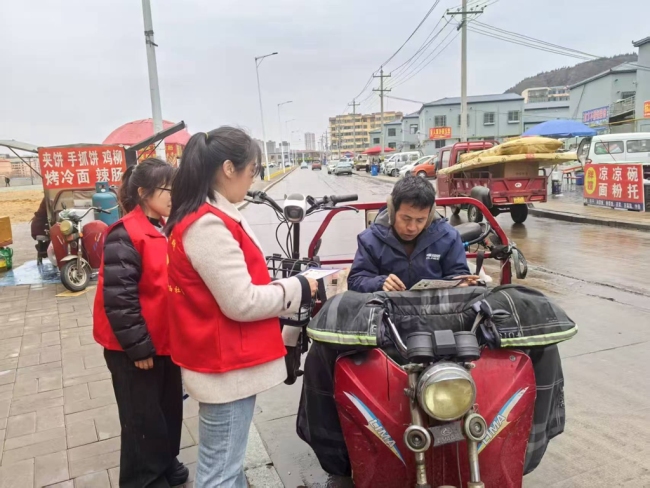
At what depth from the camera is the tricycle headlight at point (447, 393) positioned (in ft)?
5.20

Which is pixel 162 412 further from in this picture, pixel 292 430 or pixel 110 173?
pixel 110 173

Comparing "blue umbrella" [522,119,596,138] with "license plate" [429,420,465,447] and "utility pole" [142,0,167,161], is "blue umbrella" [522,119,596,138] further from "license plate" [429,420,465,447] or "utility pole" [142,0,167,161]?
"license plate" [429,420,465,447]

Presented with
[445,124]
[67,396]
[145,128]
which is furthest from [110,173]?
[445,124]

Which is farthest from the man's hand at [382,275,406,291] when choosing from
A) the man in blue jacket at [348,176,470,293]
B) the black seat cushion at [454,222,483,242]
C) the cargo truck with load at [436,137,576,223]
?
the cargo truck with load at [436,137,576,223]

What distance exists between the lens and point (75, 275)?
700cm

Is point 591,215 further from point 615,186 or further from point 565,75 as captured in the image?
point 565,75

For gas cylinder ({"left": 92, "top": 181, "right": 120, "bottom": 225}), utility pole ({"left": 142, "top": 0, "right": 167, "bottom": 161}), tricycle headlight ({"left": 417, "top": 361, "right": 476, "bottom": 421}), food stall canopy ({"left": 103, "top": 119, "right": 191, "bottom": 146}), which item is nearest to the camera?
tricycle headlight ({"left": 417, "top": 361, "right": 476, "bottom": 421})

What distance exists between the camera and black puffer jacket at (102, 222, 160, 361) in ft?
7.11

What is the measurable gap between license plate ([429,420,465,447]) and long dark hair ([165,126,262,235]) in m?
1.09

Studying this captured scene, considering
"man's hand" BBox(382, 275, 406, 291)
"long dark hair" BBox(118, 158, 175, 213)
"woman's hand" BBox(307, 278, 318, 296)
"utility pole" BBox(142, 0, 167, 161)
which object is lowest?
"man's hand" BBox(382, 275, 406, 291)

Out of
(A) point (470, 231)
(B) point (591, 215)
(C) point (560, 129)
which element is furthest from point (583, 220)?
(C) point (560, 129)

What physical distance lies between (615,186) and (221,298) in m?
14.4

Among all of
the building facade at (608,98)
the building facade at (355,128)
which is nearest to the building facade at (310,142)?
the building facade at (355,128)

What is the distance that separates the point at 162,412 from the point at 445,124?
2351 inches
